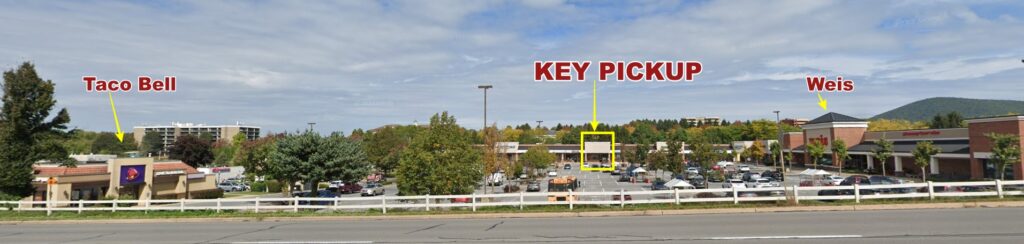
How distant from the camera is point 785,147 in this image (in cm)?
9538

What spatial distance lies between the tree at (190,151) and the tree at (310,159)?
5940 cm

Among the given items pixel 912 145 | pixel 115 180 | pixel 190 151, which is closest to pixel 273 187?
pixel 115 180

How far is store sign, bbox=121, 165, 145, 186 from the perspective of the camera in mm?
45375

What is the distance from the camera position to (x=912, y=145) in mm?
67938

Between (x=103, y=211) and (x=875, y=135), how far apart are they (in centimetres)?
8279

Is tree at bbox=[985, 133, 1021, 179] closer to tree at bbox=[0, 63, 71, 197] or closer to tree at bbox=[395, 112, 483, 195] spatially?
tree at bbox=[395, 112, 483, 195]

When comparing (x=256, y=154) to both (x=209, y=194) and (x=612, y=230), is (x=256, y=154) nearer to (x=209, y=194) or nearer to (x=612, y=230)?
(x=209, y=194)

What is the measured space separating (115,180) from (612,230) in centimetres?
4375

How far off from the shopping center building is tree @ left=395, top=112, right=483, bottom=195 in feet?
145

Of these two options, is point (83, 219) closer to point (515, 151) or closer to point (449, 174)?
point (449, 174)

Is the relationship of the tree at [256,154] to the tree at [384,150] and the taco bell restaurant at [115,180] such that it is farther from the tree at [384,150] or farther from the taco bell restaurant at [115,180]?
the taco bell restaurant at [115,180]

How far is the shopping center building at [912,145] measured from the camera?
169 feet

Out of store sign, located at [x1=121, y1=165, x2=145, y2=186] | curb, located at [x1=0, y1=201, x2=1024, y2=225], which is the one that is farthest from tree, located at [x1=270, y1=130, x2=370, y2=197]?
store sign, located at [x1=121, y1=165, x2=145, y2=186]

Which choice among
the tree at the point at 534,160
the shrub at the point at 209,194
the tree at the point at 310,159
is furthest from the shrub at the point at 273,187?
the tree at the point at 310,159
